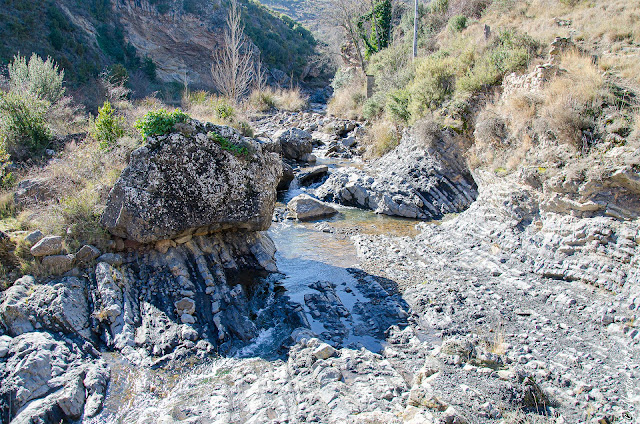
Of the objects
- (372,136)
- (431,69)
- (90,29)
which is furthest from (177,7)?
(431,69)

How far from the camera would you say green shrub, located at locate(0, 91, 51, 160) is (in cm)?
1075

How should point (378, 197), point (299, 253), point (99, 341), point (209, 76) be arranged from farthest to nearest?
1. point (209, 76)
2. point (378, 197)
3. point (299, 253)
4. point (99, 341)

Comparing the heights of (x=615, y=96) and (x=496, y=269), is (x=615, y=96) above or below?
above

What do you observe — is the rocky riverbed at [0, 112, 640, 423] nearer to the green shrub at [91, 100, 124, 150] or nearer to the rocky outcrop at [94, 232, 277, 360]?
the rocky outcrop at [94, 232, 277, 360]

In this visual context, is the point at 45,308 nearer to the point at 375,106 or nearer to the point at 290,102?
the point at 375,106

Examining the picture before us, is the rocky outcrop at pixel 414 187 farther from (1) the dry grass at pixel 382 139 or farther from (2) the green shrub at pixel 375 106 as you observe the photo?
(2) the green shrub at pixel 375 106

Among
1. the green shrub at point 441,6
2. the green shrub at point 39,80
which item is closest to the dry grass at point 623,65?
the green shrub at point 441,6

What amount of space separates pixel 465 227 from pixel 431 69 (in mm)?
8055

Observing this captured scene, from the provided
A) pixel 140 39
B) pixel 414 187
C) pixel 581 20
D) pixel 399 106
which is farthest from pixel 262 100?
pixel 581 20

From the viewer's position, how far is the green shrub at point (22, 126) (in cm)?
1075

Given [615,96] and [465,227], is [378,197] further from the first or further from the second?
[615,96]

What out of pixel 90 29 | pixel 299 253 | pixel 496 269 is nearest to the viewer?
pixel 496 269

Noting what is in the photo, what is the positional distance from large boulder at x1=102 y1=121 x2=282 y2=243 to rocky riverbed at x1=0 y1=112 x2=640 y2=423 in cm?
3

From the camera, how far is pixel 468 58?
1535 centimetres
